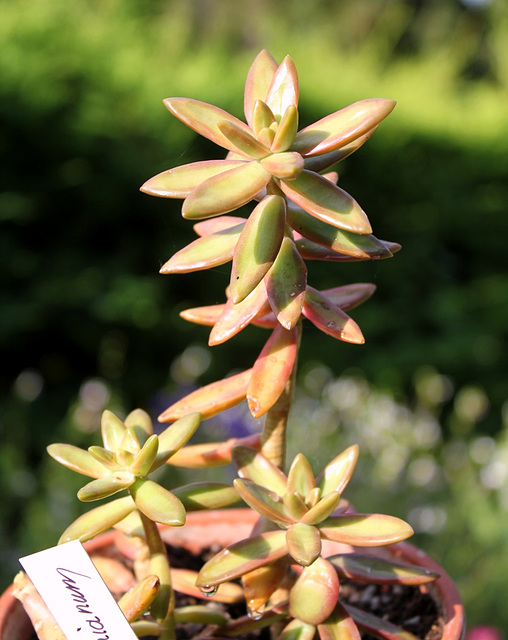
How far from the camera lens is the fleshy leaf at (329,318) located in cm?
62

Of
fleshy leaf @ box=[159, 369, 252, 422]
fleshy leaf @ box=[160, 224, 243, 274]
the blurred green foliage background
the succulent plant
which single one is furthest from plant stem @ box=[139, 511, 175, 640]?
the blurred green foliage background

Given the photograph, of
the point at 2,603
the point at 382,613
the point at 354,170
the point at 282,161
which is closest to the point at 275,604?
the point at 382,613

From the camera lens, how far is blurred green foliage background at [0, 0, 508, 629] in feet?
7.38

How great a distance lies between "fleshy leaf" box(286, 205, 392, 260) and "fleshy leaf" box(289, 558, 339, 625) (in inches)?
10.8

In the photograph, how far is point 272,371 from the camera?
2.09 ft

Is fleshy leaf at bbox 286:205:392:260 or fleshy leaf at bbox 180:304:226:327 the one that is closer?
fleshy leaf at bbox 286:205:392:260

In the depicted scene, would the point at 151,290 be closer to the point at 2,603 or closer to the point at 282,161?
the point at 2,603

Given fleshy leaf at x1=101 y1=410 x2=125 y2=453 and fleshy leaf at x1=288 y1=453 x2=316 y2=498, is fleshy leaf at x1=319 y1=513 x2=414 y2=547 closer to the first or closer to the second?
fleshy leaf at x1=288 y1=453 x2=316 y2=498

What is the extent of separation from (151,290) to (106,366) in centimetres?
40

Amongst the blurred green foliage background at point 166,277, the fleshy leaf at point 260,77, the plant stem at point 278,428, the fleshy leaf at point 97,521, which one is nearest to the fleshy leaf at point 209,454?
the plant stem at point 278,428

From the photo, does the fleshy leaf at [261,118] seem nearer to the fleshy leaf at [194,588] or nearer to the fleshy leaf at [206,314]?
the fleshy leaf at [206,314]

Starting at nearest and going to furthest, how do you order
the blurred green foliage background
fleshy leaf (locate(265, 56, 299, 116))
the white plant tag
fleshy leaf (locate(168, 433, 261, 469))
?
the white plant tag → fleshy leaf (locate(265, 56, 299, 116)) → fleshy leaf (locate(168, 433, 261, 469)) → the blurred green foliage background

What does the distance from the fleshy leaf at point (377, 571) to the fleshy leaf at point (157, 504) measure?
21 cm

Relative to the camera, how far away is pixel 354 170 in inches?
122
